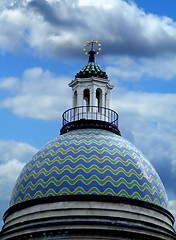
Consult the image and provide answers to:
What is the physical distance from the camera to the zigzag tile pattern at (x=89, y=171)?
1654 inches

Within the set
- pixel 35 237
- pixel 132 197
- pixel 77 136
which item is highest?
pixel 77 136

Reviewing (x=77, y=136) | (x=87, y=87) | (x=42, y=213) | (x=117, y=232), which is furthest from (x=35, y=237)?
(x=87, y=87)

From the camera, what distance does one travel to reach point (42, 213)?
4169 centimetres

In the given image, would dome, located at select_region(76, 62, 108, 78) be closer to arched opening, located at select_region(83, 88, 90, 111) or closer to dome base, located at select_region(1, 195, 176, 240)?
arched opening, located at select_region(83, 88, 90, 111)

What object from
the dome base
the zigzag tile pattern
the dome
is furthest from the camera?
the dome

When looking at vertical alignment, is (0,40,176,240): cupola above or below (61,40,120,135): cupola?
below

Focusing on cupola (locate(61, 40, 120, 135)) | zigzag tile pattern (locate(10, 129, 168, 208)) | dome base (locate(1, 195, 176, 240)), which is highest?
cupola (locate(61, 40, 120, 135))

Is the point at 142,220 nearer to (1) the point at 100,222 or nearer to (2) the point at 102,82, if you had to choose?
(1) the point at 100,222

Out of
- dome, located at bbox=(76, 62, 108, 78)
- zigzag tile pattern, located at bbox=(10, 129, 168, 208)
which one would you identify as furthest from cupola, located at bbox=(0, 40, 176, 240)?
dome, located at bbox=(76, 62, 108, 78)

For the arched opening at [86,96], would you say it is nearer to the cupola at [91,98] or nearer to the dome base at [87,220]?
the cupola at [91,98]

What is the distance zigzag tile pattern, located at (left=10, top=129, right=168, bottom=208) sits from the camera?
138 ft

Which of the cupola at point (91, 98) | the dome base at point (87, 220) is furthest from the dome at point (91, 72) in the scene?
the dome base at point (87, 220)

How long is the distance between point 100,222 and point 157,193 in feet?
17.8

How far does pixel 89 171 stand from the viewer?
42344 mm
